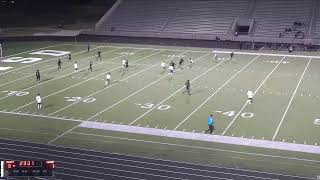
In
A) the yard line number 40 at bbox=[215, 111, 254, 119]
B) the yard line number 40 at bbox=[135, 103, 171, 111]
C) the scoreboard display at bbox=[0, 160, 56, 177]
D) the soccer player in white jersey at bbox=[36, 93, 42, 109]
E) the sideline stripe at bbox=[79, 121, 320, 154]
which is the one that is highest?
the scoreboard display at bbox=[0, 160, 56, 177]

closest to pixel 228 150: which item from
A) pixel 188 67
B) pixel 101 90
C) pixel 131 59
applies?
pixel 101 90

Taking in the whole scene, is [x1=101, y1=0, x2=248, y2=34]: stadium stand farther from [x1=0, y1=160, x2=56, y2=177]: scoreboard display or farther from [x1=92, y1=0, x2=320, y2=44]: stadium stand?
[x1=0, y1=160, x2=56, y2=177]: scoreboard display

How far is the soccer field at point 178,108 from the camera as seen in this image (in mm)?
18484

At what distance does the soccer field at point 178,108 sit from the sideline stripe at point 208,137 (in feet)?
0.13

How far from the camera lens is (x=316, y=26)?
4703cm

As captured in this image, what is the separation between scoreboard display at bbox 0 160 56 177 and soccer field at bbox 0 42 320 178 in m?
6.16

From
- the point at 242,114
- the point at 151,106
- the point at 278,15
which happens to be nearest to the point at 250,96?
the point at 242,114

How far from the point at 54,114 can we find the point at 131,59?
15.4m

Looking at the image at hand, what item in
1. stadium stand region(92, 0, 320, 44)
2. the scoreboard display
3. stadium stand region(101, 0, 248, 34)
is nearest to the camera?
the scoreboard display

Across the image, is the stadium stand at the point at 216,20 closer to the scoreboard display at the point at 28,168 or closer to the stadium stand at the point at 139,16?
the stadium stand at the point at 139,16

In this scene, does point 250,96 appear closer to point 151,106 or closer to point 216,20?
point 151,106

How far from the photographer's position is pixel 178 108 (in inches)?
949

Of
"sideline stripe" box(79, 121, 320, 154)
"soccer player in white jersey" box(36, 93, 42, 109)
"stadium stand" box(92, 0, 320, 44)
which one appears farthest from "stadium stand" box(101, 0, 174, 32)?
"sideline stripe" box(79, 121, 320, 154)

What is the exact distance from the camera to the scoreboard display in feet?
40.3
